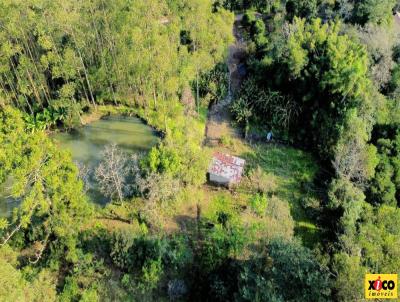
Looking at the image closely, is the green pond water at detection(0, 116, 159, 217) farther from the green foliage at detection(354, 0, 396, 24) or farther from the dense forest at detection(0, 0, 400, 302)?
the green foliage at detection(354, 0, 396, 24)

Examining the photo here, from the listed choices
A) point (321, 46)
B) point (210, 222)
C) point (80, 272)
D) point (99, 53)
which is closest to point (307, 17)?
point (321, 46)

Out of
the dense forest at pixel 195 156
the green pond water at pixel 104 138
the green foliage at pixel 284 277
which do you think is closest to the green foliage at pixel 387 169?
the dense forest at pixel 195 156

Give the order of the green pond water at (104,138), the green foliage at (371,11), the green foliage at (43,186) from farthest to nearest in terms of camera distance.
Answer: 1. the green foliage at (371,11)
2. the green pond water at (104,138)
3. the green foliage at (43,186)

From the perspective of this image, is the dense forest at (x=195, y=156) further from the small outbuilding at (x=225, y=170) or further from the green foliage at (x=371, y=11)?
the small outbuilding at (x=225, y=170)

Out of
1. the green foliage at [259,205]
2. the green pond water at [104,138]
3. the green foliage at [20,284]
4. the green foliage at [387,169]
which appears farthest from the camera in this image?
the green pond water at [104,138]

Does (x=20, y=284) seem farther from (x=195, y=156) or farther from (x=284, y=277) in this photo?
(x=195, y=156)

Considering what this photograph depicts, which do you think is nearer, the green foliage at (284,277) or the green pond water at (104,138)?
the green foliage at (284,277)

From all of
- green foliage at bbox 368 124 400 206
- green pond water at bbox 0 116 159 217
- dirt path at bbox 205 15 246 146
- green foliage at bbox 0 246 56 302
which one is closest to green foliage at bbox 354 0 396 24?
dirt path at bbox 205 15 246 146
